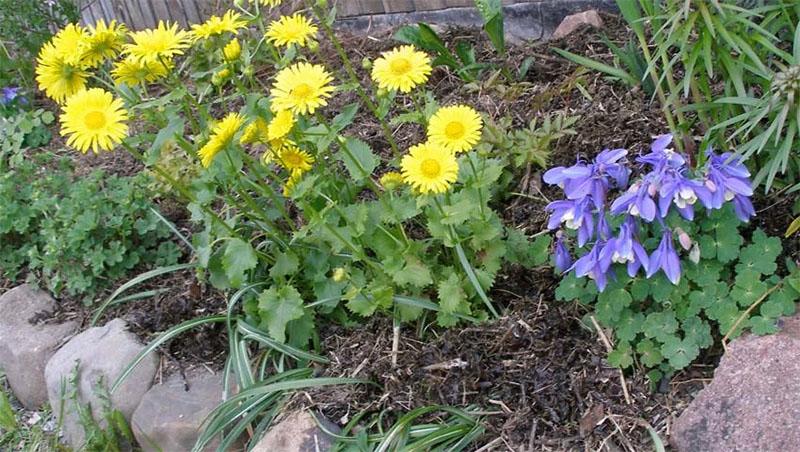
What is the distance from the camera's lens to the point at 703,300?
7.84ft

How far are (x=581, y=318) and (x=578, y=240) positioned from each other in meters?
0.29

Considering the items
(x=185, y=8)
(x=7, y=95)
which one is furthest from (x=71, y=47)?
(x=185, y=8)

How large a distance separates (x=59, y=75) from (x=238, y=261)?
0.75m

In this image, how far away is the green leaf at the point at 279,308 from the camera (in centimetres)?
274

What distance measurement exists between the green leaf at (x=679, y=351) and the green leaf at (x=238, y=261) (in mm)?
Answer: 1223

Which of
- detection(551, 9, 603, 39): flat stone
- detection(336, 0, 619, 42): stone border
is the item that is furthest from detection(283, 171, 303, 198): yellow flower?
detection(336, 0, 619, 42): stone border

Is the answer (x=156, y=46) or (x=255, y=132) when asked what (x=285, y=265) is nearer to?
(x=255, y=132)

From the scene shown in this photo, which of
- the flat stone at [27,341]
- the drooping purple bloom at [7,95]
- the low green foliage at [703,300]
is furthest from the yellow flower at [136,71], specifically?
the drooping purple bloom at [7,95]

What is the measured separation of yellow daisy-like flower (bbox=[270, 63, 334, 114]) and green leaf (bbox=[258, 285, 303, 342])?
2.06ft

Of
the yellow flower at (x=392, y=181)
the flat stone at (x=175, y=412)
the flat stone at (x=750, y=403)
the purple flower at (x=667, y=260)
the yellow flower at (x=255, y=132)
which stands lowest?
the flat stone at (x=175, y=412)

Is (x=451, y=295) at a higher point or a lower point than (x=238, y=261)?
lower

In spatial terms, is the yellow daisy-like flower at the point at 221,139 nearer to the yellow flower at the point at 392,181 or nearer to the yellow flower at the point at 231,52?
the yellow flower at the point at 231,52

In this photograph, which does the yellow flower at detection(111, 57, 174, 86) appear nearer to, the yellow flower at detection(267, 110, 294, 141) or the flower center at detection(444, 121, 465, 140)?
the yellow flower at detection(267, 110, 294, 141)

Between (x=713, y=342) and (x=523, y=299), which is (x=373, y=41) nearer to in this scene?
(x=523, y=299)
